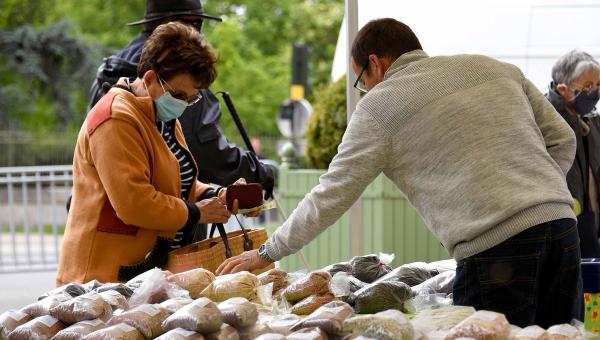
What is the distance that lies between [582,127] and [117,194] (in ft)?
9.19

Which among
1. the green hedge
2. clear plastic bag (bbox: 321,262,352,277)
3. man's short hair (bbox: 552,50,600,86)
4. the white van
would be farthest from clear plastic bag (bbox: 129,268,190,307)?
the green hedge

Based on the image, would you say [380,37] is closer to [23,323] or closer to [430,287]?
[430,287]

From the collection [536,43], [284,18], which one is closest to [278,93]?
[284,18]

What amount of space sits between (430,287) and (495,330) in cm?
72

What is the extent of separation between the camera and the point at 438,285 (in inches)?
113

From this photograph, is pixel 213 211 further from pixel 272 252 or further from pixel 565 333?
pixel 565 333

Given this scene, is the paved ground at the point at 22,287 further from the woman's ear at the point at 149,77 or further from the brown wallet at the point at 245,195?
the woman's ear at the point at 149,77

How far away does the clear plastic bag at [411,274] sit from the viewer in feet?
9.43

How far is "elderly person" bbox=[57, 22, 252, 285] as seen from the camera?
3.01 metres

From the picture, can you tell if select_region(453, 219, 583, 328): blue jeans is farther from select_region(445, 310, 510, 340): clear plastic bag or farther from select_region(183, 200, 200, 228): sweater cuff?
select_region(183, 200, 200, 228): sweater cuff

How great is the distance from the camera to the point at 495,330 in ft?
6.96

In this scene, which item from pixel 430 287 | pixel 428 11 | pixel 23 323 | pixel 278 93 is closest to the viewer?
pixel 23 323

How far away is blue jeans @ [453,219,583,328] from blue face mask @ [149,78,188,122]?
3.47ft

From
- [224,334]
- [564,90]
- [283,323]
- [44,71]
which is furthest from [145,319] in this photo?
[44,71]
